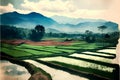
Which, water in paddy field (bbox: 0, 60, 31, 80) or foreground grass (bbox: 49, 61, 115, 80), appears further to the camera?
water in paddy field (bbox: 0, 60, 31, 80)

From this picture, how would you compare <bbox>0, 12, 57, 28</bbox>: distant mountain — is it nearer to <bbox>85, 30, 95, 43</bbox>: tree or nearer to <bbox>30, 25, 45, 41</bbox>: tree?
<bbox>30, 25, 45, 41</bbox>: tree

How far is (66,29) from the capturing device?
188 centimetres

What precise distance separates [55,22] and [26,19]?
0.95 ft

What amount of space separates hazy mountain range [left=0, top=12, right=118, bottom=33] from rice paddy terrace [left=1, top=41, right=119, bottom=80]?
14 cm

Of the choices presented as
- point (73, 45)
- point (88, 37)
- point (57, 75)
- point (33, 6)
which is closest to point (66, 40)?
point (73, 45)

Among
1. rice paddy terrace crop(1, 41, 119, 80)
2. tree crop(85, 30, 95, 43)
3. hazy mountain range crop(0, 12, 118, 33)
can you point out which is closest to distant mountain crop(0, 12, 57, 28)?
hazy mountain range crop(0, 12, 118, 33)

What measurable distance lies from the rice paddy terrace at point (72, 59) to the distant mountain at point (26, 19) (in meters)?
0.20

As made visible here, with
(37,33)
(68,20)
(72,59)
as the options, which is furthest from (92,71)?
(37,33)

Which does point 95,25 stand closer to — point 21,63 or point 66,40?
point 66,40

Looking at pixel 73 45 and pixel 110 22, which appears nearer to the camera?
pixel 110 22

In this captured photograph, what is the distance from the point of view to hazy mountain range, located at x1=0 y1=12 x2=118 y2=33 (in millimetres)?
1799

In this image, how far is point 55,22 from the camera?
6.26 feet

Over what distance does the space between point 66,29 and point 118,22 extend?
450 mm

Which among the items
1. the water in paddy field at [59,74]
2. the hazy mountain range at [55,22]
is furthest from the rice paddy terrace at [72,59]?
the hazy mountain range at [55,22]
